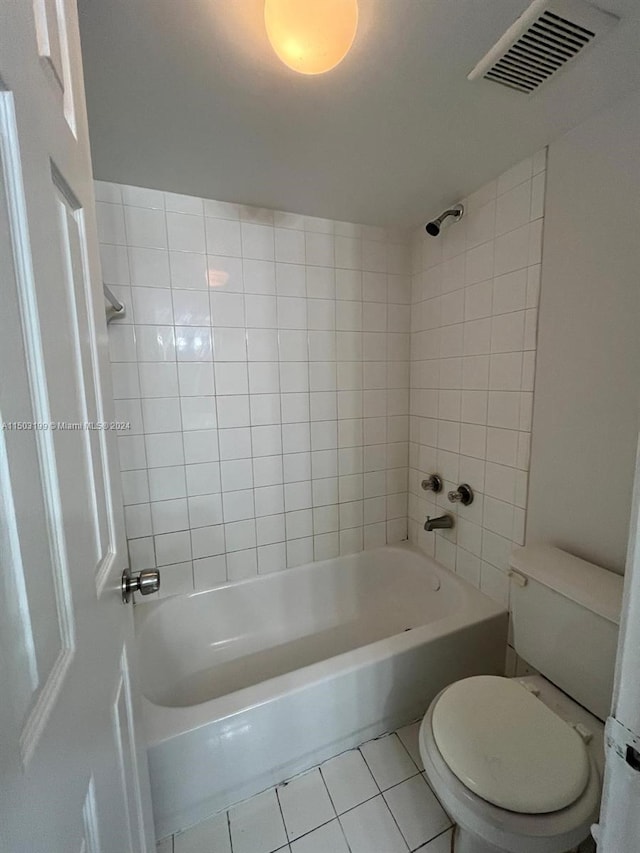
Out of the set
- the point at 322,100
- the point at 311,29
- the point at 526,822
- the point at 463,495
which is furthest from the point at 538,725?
the point at 322,100

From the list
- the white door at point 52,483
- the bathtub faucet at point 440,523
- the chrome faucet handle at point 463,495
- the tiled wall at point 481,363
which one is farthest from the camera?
the bathtub faucet at point 440,523

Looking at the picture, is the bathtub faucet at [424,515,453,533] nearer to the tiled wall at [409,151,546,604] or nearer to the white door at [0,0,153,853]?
the tiled wall at [409,151,546,604]

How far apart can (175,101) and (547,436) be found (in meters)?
1.58

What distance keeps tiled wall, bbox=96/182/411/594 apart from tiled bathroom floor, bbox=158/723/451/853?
819 millimetres

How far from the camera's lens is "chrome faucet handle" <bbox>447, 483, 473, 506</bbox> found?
163 cm

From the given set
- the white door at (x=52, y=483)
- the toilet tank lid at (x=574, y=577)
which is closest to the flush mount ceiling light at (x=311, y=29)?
the white door at (x=52, y=483)

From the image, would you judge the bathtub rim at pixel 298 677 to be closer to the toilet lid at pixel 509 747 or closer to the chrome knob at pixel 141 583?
the toilet lid at pixel 509 747

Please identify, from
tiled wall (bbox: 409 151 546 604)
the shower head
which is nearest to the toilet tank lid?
tiled wall (bbox: 409 151 546 604)

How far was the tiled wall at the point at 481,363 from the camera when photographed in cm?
134

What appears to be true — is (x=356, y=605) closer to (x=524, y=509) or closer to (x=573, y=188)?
(x=524, y=509)

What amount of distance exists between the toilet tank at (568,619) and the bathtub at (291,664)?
0.30 meters

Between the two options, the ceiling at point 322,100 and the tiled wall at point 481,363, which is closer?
the ceiling at point 322,100

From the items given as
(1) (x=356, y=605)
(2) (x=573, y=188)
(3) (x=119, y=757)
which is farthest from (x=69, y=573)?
(1) (x=356, y=605)

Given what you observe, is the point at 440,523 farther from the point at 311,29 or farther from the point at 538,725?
the point at 311,29
